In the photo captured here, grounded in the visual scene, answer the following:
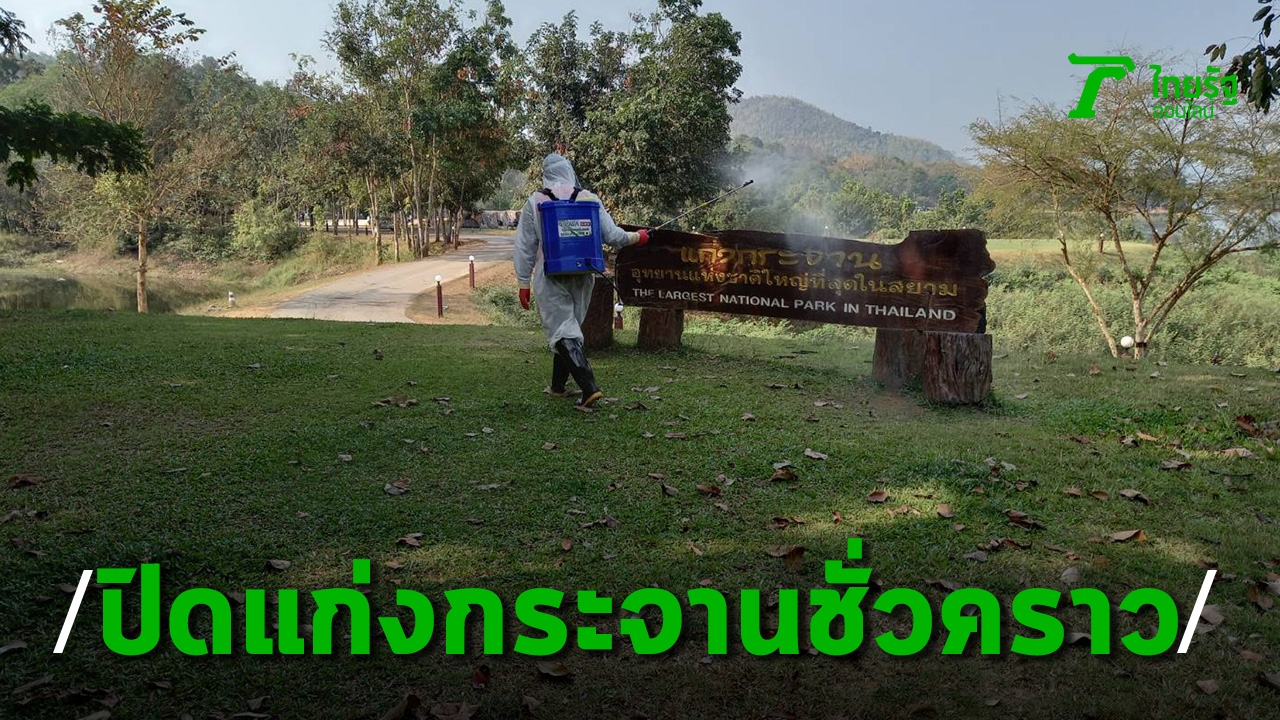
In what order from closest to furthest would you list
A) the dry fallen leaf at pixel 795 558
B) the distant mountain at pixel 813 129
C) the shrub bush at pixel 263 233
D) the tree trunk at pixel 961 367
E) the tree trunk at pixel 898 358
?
the dry fallen leaf at pixel 795 558, the tree trunk at pixel 961 367, the tree trunk at pixel 898 358, the shrub bush at pixel 263 233, the distant mountain at pixel 813 129

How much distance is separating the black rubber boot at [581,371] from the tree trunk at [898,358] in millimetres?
2907

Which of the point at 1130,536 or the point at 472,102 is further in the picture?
the point at 472,102

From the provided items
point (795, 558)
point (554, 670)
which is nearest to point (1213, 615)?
point (795, 558)

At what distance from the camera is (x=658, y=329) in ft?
32.1

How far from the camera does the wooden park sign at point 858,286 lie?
25.1 feet

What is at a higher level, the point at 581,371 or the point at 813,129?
the point at 813,129

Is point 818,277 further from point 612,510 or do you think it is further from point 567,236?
point 612,510

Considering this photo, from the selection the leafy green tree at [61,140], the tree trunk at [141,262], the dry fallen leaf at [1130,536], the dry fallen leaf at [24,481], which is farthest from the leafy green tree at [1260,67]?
the tree trunk at [141,262]

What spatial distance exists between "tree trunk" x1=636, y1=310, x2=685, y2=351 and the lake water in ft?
79.3

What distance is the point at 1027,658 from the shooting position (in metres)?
3.31

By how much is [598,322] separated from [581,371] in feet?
8.72

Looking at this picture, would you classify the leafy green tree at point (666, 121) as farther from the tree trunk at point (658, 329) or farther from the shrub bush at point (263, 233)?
the shrub bush at point (263, 233)

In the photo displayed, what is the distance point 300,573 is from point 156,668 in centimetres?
80

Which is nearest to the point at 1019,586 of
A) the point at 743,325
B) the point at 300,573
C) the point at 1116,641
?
the point at 1116,641
